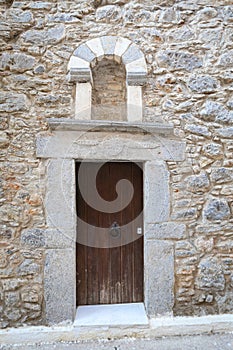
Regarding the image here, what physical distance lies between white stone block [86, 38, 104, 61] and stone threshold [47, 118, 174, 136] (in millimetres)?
758

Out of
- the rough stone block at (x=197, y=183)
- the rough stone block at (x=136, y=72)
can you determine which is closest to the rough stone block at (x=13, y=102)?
the rough stone block at (x=136, y=72)

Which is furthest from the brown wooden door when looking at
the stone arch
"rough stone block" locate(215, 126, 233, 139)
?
"rough stone block" locate(215, 126, 233, 139)

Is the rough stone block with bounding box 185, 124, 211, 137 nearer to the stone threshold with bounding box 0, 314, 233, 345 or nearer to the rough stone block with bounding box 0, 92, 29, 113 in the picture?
the rough stone block with bounding box 0, 92, 29, 113

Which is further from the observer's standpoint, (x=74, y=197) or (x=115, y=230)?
(x=115, y=230)

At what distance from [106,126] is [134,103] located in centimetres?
41

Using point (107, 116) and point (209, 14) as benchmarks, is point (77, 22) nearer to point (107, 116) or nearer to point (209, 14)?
point (107, 116)

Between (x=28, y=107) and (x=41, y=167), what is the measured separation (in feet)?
2.11

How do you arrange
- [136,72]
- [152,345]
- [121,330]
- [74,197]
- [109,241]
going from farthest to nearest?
[109,241] < [136,72] < [74,197] < [121,330] < [152,345]

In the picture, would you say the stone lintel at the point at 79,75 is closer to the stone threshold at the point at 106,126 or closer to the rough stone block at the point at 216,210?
the stone threshold at the point at 106,126

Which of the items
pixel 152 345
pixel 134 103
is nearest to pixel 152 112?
pixel 134 103

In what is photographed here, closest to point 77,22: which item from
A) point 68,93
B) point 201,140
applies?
point 68,93

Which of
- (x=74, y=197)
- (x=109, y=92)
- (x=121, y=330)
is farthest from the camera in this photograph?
(x=109, y=92)

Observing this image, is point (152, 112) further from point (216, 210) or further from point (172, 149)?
point (216, 210)

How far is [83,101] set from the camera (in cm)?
271
